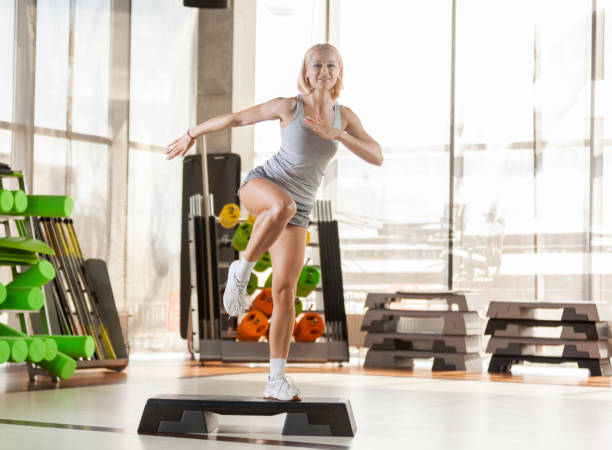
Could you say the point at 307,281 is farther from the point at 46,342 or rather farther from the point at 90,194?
the point at 46,342

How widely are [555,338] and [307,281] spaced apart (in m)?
1.78

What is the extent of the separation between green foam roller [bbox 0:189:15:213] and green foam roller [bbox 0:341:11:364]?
2.06ft

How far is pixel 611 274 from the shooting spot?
24.4 ft

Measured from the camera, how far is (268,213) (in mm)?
2904

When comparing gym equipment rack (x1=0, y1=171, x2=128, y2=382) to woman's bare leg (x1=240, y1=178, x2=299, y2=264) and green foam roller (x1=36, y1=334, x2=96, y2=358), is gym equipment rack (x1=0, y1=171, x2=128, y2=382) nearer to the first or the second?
green foam roller (x1=36, y1=334, x2=96, y2=358)

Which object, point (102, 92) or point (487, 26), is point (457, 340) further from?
point (102, 92)

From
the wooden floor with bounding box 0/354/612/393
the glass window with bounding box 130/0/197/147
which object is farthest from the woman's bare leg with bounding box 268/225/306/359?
the glass window with bounding box 130/0/197/147

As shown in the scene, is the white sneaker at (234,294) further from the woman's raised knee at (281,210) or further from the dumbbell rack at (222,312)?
the dumbbell rack at (222,312)

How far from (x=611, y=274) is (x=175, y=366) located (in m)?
3.66

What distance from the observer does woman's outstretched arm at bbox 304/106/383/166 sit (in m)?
2.87

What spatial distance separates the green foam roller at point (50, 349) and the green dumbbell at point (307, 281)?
8.01 feet

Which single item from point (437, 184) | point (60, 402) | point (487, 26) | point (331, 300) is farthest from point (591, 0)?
point (60, 402)

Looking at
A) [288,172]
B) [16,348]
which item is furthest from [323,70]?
[16,348]

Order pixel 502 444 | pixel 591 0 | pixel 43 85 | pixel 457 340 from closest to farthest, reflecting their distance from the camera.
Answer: pixel 502 444
pixel 457 340
pixel 43 85
pixel 591 0
